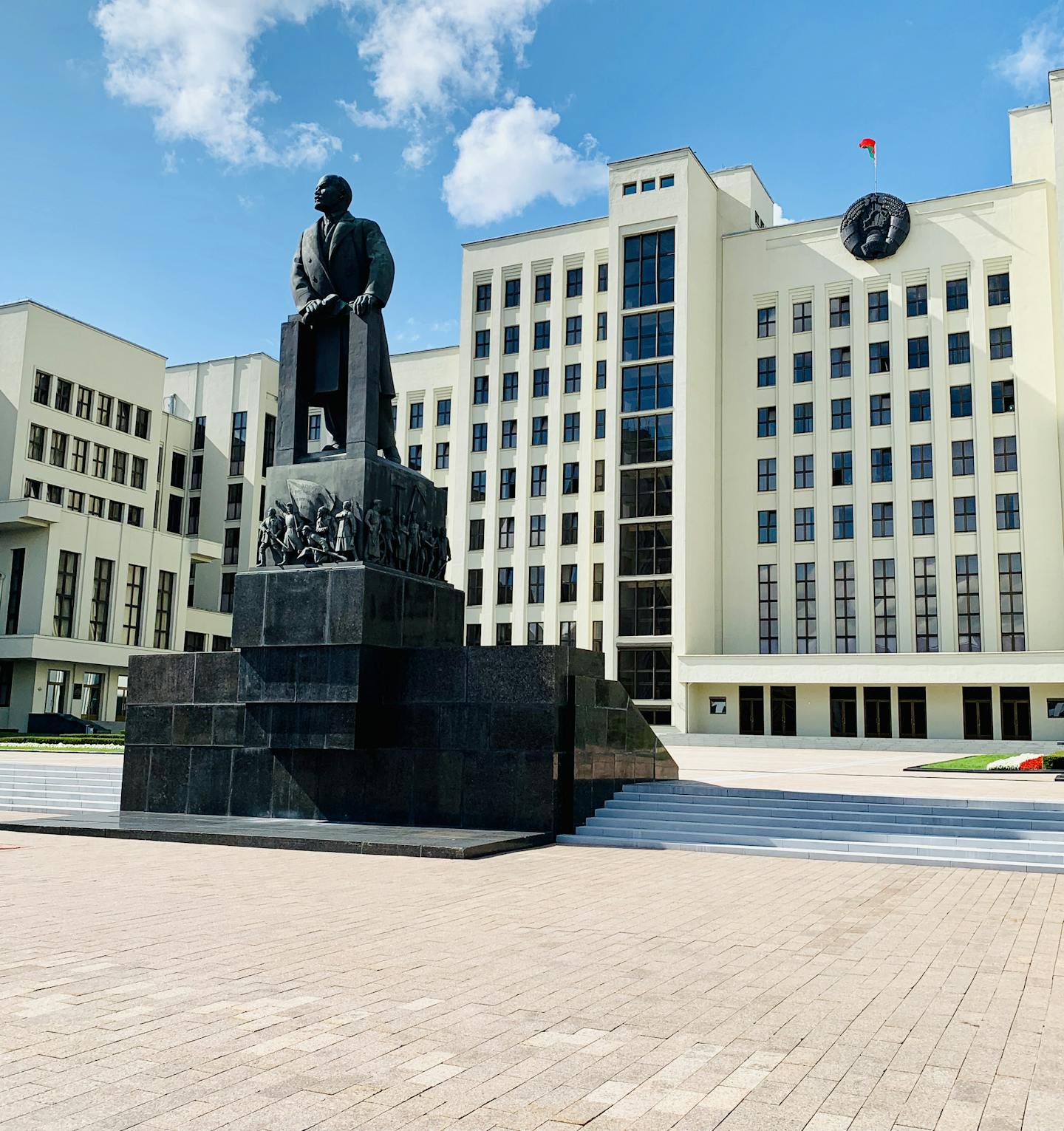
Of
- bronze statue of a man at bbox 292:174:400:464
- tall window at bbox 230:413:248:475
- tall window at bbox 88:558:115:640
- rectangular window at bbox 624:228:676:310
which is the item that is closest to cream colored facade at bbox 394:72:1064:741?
rectangular window at bbox 624:228:676:310

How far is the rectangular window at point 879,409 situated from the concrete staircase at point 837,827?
118ft

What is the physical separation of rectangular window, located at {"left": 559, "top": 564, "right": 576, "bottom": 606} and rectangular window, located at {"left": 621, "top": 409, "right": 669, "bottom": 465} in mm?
5895

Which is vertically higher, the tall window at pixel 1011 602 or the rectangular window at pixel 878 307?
the rectangular window at pixel 878 307

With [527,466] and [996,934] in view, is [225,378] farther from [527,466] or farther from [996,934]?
[996,934]

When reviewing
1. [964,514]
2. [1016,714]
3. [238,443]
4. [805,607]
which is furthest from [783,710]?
[238,443]

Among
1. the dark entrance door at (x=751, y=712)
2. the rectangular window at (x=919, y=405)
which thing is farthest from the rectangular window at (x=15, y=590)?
the rectangular window at (x=919, y=405)

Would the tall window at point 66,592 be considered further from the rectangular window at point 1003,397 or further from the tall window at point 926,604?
the rectangular window at point 1003,397

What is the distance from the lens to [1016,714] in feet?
140

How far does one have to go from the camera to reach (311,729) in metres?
13.3

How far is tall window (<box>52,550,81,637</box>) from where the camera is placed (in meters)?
49.1

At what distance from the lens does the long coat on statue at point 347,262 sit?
14805 millimetres

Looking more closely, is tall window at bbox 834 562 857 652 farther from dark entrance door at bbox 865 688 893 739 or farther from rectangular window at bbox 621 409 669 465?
rectangular window at bbox 621 409 669 465

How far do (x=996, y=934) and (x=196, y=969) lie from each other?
5.36 meters

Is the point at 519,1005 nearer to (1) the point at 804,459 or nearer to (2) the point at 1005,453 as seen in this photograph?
(2) the point at 1005,453
